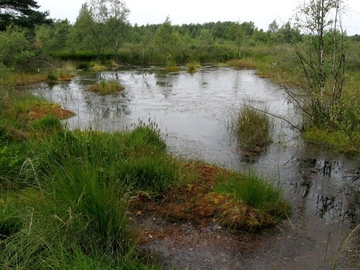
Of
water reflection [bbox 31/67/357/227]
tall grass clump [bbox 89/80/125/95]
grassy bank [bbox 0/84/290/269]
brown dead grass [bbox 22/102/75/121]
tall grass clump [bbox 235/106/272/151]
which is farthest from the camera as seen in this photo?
tall grass clump [bbox 89/80/125/95]

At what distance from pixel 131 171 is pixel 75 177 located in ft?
5.37

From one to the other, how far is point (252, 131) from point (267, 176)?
262 centimetres

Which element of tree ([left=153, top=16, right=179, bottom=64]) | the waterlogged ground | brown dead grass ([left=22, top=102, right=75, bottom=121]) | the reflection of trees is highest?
tree ([left=153, top=16, right=179, bottom=64])

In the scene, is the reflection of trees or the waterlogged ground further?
the reflection of trees

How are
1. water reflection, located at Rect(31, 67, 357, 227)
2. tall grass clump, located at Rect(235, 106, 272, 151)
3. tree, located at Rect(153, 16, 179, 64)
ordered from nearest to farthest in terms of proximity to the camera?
water reflection, located at Rect(31, 67, 357, 227)
tall grass clump, located at Rect(235, 106, 272, 151)
tree, located at Rect(153, 16, 179, 64)

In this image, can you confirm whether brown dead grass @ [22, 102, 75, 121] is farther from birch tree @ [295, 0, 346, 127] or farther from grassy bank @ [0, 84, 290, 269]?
birch tree @ [295, 0, 346, 127]

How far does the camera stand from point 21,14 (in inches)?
1033

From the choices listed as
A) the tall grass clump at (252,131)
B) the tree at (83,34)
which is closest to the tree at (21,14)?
the tree at (83,34)

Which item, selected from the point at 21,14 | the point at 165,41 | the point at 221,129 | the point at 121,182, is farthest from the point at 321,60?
the point at 165,41

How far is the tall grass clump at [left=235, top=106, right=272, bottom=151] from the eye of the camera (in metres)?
7.79

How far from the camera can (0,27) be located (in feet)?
81.1

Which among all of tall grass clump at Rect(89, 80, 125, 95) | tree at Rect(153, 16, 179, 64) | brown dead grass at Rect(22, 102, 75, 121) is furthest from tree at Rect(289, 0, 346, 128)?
tree at Rect(153, 16, 179, 64)

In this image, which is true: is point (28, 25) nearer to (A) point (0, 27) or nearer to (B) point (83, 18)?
(A) point (0, 27)

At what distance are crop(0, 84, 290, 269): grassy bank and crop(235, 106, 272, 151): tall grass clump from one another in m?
2.04
